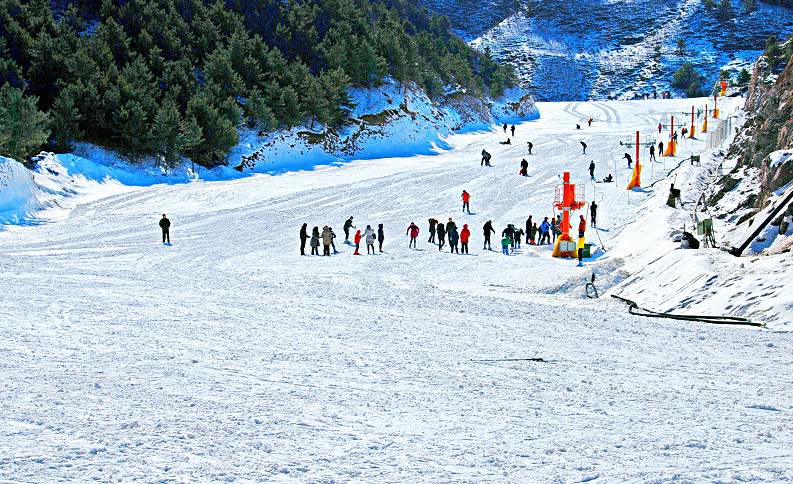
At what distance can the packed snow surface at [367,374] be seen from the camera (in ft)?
21.5

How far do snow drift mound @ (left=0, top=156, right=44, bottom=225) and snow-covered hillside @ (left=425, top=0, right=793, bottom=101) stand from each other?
304 ft

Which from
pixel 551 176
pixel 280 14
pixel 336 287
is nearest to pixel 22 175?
pixel 336 287

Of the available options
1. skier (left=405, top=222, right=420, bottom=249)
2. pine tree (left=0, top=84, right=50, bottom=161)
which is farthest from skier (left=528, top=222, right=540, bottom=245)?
pine tree (left=0, top=84, right=50, bottom=161)

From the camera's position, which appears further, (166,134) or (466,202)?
(166,134)

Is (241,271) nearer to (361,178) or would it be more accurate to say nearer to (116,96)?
(361,178)

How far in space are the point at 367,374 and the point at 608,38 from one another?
434ft

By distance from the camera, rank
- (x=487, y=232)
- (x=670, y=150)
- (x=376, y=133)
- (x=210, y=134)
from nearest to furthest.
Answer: (x=487, y=232) < (x=210, y=134) < (x=670, y=150) < (x=376, y=133)

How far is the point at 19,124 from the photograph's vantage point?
33.2 m

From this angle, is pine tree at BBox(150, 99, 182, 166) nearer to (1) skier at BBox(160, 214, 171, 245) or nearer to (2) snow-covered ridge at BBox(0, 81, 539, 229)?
(2) snow-covered ridge at BBox(0, 81, 539, 229)

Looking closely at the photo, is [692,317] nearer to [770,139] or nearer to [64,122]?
[770,139]

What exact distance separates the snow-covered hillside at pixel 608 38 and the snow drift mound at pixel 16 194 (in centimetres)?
9260

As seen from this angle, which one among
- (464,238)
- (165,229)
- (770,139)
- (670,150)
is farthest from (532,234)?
(670,150)

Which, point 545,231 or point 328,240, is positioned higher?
point 545,231

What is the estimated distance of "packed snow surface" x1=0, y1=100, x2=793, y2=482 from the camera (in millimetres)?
6562
